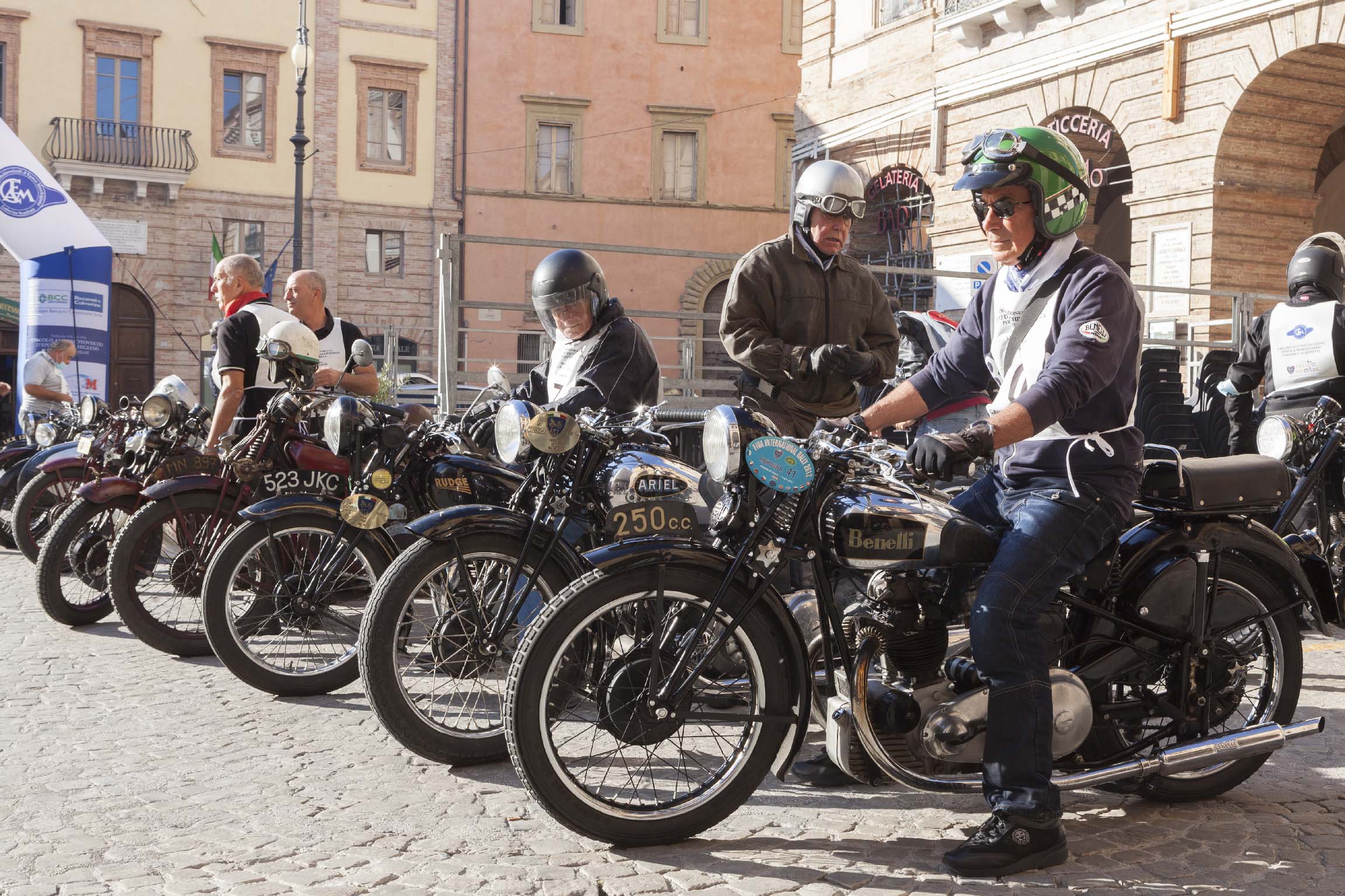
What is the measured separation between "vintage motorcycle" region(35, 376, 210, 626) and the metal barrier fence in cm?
192

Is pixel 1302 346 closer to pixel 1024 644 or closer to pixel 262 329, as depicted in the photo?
pixel 1024 644

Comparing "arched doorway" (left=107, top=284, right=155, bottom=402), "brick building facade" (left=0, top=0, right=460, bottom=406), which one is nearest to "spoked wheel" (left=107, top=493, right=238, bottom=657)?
"brick building facade" (left=0, top=0, right=460, bottom=406)

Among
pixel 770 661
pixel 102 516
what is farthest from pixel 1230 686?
pixel 102 516

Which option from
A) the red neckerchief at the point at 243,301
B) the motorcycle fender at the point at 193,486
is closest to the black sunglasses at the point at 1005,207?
the motorcycle fender at the point at 193,486

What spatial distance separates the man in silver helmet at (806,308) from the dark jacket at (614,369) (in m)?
0.33

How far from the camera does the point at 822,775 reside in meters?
4.33

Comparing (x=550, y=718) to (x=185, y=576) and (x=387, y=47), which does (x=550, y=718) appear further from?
(x=387, y=47)

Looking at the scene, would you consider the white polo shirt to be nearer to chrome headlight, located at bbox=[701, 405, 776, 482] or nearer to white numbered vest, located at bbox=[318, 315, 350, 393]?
white numbered vest, located at bbox=[318, 315, 350, 393]

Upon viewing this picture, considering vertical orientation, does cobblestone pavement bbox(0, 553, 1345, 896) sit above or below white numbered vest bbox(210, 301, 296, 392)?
below

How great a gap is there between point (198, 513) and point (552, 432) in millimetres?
2662

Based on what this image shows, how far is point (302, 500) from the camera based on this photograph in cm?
541

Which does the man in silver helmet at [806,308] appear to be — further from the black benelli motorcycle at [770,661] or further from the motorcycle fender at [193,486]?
the motorcycle fender at [193,486]

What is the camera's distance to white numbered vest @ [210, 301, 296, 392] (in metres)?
6.96

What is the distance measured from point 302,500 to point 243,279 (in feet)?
7.67
